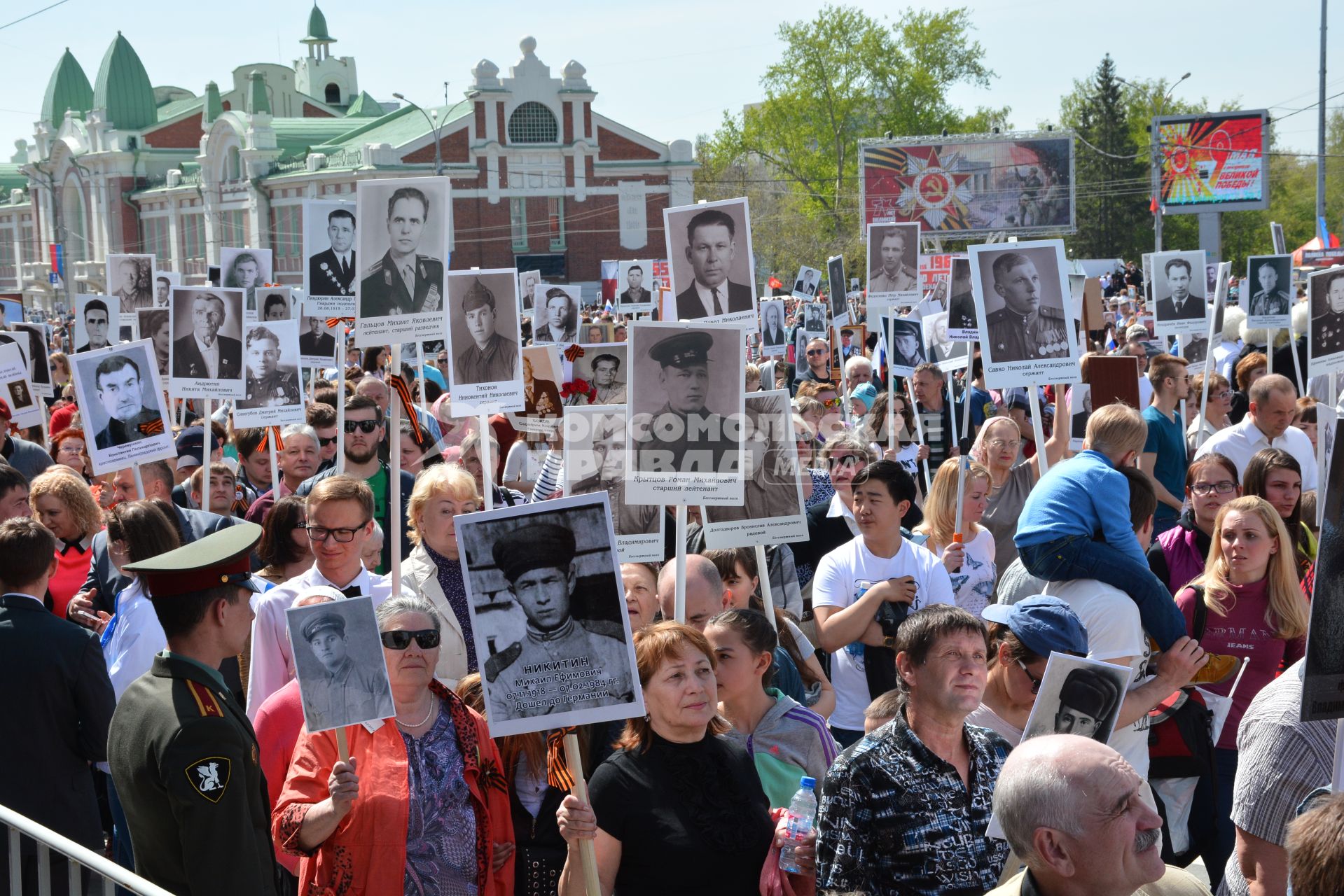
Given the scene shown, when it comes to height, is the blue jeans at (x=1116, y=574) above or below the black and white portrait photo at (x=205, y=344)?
below

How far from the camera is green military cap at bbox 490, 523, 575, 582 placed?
373 cm

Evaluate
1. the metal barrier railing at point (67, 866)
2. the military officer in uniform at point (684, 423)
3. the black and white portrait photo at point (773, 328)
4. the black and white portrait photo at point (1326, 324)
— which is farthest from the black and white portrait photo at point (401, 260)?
the black and white portrait photo at point (773, 328)

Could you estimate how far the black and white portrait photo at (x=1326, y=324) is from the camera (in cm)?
891

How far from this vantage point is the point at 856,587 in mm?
5574

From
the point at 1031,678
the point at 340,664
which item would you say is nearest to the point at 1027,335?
the point at 1031,678

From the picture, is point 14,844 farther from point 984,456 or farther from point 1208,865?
point 984,456

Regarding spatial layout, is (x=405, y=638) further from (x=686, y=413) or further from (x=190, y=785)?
(x=686, y=413)

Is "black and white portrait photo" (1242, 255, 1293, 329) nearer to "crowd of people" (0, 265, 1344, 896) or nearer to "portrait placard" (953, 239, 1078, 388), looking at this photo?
"portrait placard" (953, 239, 1078, 388)

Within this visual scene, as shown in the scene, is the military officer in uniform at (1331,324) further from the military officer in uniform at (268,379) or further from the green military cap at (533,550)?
the military officer in uniform at (268,379)

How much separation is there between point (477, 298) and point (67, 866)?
174 inches

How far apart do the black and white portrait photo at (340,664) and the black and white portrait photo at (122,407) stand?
475 cm

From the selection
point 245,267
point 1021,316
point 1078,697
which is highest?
point 245,267

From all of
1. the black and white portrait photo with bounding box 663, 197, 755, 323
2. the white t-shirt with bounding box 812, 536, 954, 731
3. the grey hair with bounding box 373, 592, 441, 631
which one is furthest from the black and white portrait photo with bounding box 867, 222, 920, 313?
the grey hair with bounding box 373, 592, 441, 631

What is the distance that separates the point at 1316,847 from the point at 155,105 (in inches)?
3481
